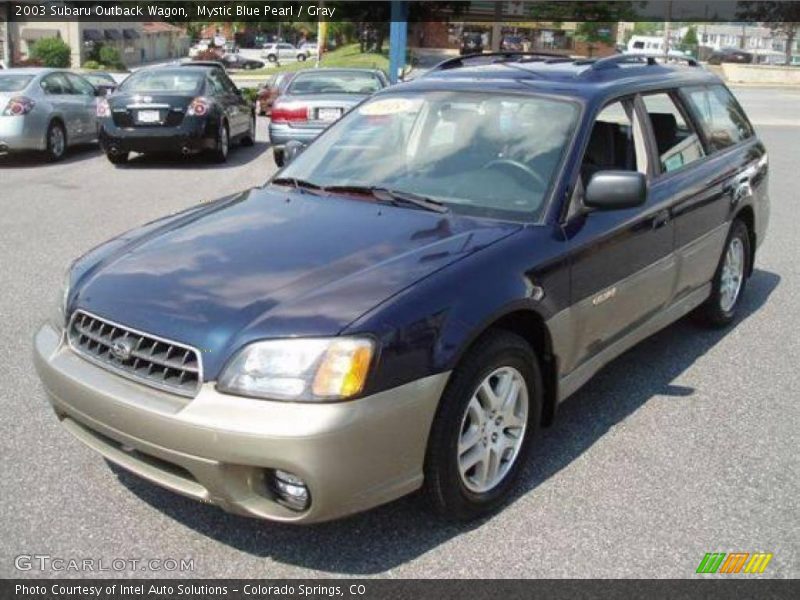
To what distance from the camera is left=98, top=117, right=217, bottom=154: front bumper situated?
492 inches

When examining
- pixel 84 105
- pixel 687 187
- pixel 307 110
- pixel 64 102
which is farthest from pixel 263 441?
pixel 84 105

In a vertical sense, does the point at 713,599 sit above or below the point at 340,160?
below

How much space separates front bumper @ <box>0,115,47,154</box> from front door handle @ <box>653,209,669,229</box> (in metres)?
10.8

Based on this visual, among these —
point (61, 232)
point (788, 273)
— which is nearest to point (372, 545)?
point (788, 273)

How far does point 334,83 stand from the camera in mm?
13227

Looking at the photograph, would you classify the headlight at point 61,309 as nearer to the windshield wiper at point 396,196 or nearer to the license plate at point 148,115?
the windshield wiper at point 396,196

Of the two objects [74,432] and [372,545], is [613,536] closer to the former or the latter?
[372,545]

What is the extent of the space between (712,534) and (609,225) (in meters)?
1.43

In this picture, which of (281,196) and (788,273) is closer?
(281,196)

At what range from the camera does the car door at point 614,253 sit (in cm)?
370

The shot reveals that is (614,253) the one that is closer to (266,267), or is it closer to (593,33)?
(266,267)

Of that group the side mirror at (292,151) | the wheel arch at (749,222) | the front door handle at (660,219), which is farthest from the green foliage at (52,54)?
the front door handle at (660,219)

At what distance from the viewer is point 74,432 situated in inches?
127

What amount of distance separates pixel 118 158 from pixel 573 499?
11503 millimetres
